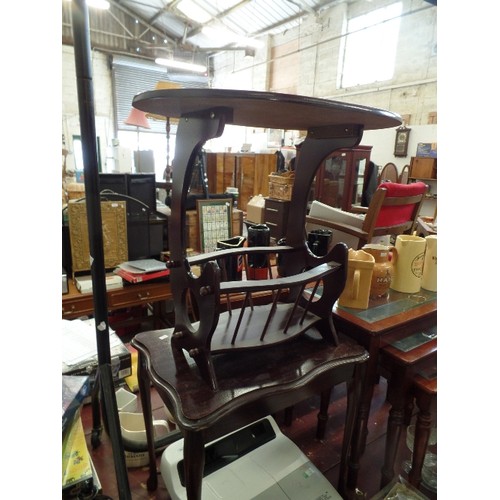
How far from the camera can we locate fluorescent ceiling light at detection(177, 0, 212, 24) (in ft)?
24.4

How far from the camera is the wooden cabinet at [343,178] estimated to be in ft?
12.5

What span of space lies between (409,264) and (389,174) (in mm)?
5170

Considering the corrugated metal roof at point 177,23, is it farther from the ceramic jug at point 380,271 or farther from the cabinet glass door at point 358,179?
the ceramic jug at point 380,271

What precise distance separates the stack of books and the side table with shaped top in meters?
1.05

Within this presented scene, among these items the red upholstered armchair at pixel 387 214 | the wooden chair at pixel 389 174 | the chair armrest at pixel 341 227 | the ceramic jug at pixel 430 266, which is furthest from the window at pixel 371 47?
the ceramic jug at pixel 430 266

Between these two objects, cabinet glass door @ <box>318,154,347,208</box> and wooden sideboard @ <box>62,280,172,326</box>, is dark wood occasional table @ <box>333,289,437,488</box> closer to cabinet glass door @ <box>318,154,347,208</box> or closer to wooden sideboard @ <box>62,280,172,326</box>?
wooden sideboard @ <box>62,280,172,326</box>

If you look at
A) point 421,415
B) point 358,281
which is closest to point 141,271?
point 358,281

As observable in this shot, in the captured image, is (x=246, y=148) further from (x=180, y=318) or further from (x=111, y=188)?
(x=180, y=318)

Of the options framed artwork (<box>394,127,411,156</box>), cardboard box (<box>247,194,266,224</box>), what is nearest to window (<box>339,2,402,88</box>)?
framed artwork (<box>394,127,411,156</box>)

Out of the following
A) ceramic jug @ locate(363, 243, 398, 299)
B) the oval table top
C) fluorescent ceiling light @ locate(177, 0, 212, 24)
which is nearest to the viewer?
the oval table top

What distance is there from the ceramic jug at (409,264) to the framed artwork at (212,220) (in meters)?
1.30

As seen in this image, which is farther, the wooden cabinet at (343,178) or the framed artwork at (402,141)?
the framed artwork at (402,141)
